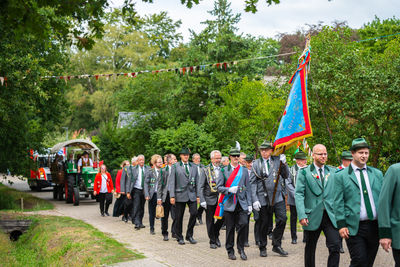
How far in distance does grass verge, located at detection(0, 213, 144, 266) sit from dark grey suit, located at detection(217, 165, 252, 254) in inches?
65.1

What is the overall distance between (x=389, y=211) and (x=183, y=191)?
640cm

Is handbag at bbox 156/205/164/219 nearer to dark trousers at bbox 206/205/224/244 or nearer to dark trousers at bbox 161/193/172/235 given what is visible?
dark trousers at bbox 161/193/172/235

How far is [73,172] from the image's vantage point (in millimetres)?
23000

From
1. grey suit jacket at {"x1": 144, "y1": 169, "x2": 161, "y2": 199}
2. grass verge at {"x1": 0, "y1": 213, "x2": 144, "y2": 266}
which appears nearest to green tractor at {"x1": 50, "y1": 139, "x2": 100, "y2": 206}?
grass verge at {"x1": 0, "y1": 213, "x2": 144, "y2": 266}

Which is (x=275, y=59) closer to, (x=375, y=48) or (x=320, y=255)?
(x=375, y=48)

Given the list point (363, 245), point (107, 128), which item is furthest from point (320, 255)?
point (107, 128)

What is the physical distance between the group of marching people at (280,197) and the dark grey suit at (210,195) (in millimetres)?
21

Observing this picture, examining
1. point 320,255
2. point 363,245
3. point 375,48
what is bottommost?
point 320,255

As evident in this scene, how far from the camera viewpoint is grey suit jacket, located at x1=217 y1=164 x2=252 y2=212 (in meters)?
9.33

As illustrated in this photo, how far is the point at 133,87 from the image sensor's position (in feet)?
109

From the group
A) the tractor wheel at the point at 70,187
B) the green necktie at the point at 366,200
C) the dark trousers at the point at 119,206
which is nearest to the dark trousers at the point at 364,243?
the green necktie at the point at 366,200

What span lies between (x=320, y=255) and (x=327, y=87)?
951 cm

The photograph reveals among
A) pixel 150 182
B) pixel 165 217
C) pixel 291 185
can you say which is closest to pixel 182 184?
pixel 165 217

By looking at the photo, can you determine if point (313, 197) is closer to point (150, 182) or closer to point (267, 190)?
point (267, 190)
